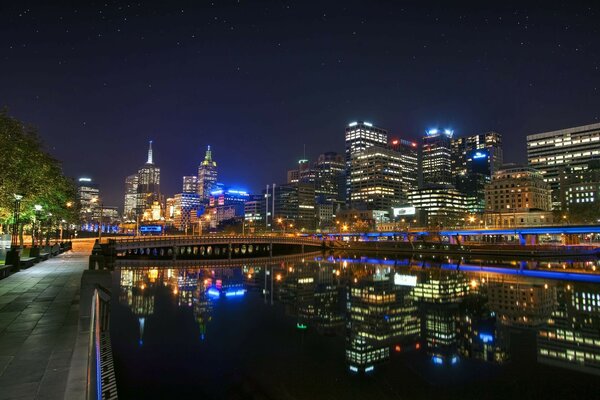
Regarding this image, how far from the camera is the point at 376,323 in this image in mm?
23141

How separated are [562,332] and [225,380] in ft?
58.7

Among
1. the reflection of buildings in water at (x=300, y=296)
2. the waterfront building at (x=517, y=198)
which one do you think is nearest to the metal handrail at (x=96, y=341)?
the reflection of buildings in water at (x=300, y=296)

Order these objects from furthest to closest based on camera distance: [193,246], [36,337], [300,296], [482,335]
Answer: [193,246] < [300,296] < [482,335] < [36,337]

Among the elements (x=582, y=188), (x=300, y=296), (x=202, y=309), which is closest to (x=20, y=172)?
(x=202, y=309)

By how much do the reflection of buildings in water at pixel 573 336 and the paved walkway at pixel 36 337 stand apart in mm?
17230

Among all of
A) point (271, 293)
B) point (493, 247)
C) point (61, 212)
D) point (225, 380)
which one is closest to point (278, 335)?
point (225, 380)

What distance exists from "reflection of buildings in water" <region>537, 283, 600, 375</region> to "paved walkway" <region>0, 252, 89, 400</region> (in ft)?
56.5

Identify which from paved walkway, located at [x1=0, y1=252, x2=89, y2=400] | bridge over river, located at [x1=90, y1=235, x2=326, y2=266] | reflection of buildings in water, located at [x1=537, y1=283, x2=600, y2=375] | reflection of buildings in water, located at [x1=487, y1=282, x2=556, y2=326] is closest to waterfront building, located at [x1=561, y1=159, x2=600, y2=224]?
bridge over river, located at [x1=90, y1=235, x2=326, y2=266]

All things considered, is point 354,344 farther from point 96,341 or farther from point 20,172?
point 20,172

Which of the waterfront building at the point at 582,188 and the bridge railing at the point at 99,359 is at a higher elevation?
the waterfront building at the point at 582,188

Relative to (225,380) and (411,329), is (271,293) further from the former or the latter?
(225,380)

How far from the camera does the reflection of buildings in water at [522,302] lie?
81.0ft

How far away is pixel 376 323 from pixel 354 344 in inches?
187

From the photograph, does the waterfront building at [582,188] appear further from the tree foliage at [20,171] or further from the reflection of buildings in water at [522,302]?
the tree foliage at [20,171]
